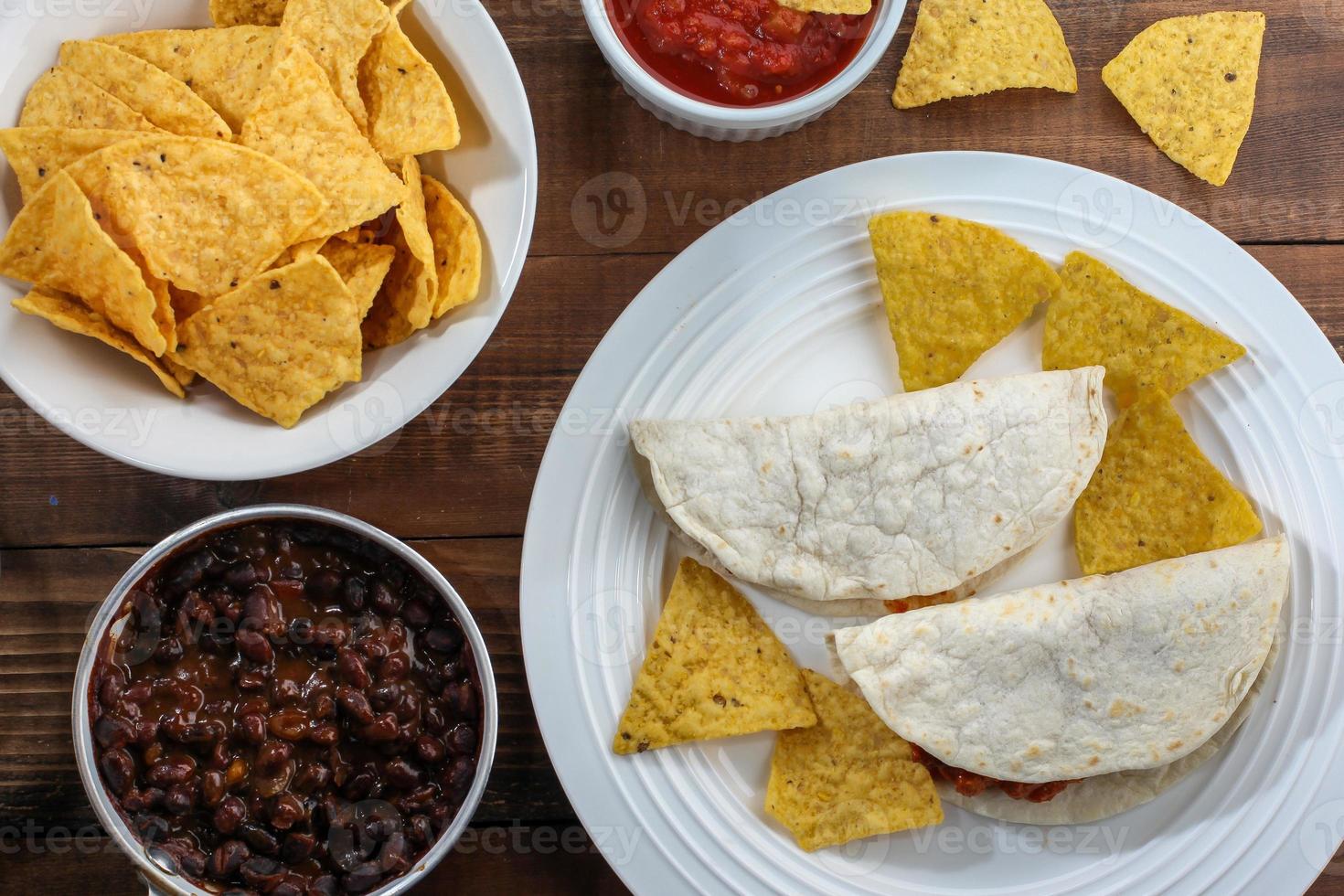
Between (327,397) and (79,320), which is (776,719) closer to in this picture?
(327,397)

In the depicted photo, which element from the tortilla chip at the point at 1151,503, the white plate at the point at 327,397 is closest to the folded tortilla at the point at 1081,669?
the tortilla chip at the point at 1151,503

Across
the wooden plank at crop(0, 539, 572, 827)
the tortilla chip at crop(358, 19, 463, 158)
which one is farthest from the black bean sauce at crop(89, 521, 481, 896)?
the tortilla chip at crop(358, 19, 463, 158)

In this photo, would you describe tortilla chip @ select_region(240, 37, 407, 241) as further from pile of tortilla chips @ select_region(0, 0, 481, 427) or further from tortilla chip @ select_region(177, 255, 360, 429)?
tortilla chip @ select_region(177, 255, 360, 429)

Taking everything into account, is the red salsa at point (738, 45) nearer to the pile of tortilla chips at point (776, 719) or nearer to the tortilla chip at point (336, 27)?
the tortilla chip at point (336, 27)

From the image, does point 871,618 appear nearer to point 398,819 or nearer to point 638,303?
point 638,303

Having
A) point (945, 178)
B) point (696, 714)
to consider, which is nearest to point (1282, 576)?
point (945, 178)

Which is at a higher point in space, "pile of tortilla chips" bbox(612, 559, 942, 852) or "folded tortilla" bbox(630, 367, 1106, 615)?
"folded tortilla" bbox(630, 367, 1106, 615)

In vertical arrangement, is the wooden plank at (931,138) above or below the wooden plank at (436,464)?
above
